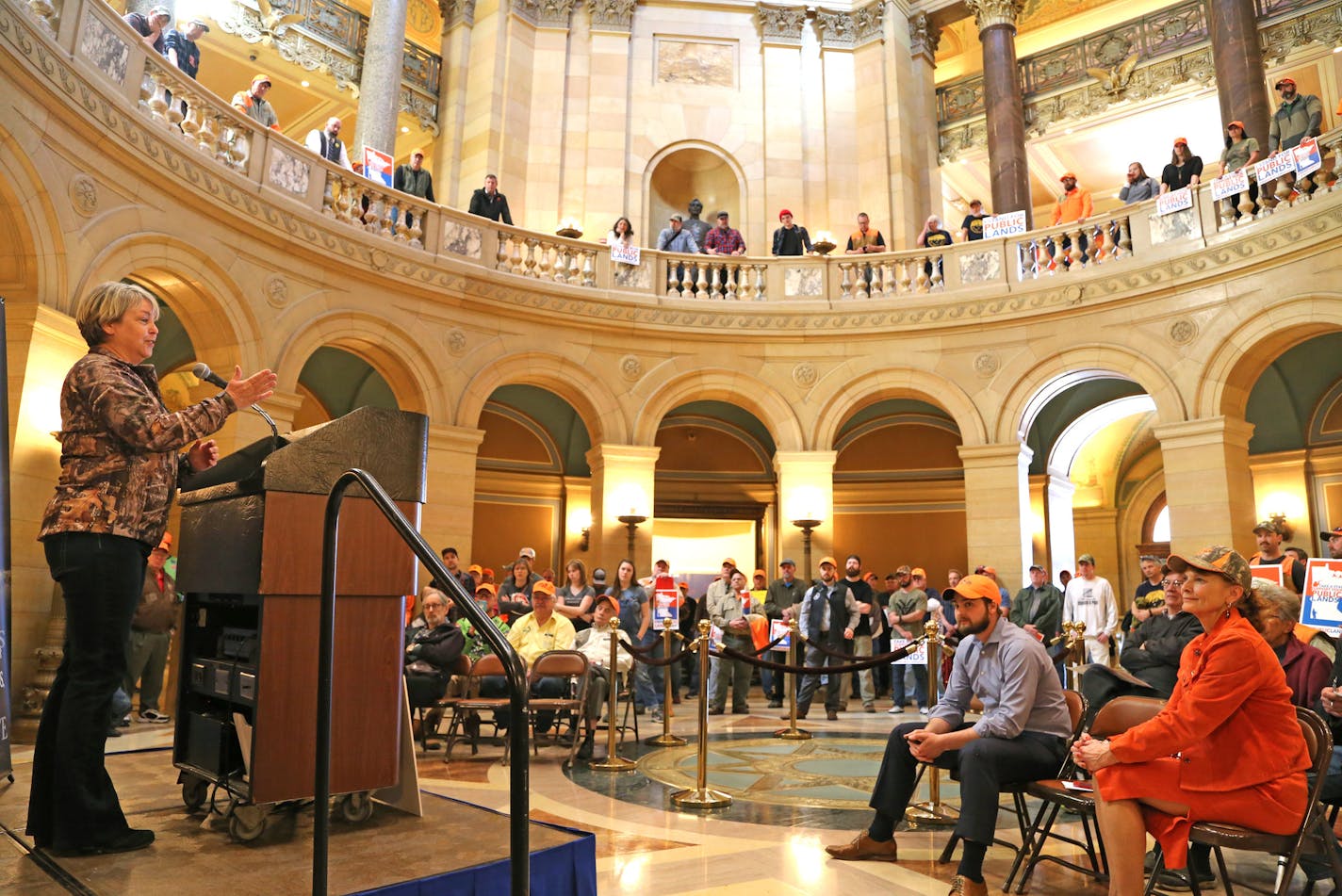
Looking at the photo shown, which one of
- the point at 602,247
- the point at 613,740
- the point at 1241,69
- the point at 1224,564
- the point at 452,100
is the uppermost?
the point at 452,100

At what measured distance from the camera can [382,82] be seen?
15.1m

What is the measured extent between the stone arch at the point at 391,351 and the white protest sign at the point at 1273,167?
34.7 feet

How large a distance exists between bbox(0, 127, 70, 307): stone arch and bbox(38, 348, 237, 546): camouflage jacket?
19.4ft

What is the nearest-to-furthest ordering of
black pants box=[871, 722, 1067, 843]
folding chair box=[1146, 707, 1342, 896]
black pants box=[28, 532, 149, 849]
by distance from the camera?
1. black pants box=[28, 532, 149, 849]
2. folding chair box=[1146, 707, 1342, 896]
3. black pants box=[871, 722, 1067, 843]

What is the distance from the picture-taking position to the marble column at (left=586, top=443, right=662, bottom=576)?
1370 centimetres

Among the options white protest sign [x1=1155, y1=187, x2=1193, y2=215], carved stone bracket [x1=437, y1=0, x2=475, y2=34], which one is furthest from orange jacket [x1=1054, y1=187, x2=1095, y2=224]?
carved stone bracket [x1=437, y1=0, x2=475, y2=34]

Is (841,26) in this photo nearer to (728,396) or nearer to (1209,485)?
(728,396)

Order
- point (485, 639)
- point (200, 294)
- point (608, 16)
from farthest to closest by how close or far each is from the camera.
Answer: point (608, 16) < point (200, 294) < point (485, 639)

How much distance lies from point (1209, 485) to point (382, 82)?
44.0 feet

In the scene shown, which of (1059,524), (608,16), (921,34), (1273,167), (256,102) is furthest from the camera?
(921,34)

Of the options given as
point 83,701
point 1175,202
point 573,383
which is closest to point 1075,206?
point 1175,202

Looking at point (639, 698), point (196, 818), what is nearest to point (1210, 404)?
point (639, 698)

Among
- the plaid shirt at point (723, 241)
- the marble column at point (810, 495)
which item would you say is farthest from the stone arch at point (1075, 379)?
the plaid shirt at point (723, 241)

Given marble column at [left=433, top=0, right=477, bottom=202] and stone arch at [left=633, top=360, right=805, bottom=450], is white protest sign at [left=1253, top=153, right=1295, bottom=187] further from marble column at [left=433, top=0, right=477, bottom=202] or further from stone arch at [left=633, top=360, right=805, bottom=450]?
marble column at [left=433, top=0, right=477, bottom=202]
